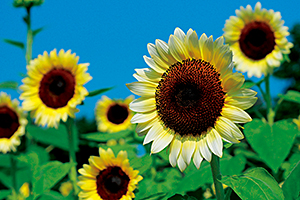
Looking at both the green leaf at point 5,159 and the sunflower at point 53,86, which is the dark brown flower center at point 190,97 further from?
the green leaf at point 5,159

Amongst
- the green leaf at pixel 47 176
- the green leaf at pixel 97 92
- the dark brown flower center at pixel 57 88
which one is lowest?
the green leaf at pixel 47 176

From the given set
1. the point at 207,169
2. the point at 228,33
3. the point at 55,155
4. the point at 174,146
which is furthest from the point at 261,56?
the point at 55,155

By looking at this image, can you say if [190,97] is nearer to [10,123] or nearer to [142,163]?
[142,163]

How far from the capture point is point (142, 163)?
2113 mm

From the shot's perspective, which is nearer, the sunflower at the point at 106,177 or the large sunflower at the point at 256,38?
the sunflower at the point at 106,177

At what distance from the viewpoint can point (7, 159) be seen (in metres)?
3.79

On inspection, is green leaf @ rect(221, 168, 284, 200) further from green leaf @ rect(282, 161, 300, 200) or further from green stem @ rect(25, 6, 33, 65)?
green stem @ rect(25, 6, 33, 65)

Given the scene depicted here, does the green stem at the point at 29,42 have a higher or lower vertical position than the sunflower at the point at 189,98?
higher

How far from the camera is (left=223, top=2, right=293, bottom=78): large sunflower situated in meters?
3.35

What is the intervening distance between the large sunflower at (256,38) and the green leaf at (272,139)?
26.1 inches

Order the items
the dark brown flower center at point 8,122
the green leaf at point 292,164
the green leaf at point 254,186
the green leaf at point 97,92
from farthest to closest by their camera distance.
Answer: the dark brown flower center at point 8,122 < the green leaf at point 97,92 < the green leaf at point 292,164 < the green leaf at point 254,186

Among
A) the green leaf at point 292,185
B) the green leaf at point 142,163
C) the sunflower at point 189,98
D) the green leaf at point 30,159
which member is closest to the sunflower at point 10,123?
the green leaf at point 30,159

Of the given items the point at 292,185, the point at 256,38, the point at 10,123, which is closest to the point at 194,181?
the point at 292,185

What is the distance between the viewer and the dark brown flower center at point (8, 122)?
3498mm
